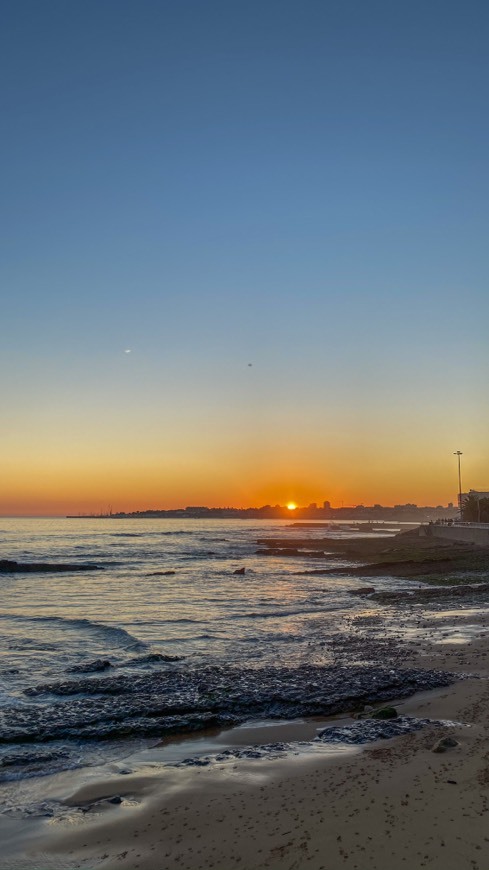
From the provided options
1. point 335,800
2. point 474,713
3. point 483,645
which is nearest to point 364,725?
point 474,713

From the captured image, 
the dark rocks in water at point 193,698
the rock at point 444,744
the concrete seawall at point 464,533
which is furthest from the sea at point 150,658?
the concrete seawall at point 464,533

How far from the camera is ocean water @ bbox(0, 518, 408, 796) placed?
35.7ft

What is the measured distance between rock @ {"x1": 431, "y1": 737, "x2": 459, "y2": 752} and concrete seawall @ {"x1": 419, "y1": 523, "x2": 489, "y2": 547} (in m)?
51.4

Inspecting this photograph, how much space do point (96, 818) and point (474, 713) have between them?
21.1ft

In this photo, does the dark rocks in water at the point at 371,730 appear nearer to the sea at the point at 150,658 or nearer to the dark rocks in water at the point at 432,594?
the sea at the point at 150,658

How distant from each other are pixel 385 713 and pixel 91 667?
859 cm

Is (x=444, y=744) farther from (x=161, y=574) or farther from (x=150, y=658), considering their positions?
(x=161, y=574)

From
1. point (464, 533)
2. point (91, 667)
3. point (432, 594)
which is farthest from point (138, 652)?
point (464, 533)

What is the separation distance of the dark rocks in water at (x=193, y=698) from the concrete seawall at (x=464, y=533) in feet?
155

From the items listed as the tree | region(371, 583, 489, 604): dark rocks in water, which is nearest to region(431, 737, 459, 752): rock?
region(371, 583, 489, 604): dark rocks in water

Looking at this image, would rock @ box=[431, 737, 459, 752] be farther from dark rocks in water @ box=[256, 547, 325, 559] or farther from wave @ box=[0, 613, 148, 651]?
dark rocks in water @ box=[256, 547, 325, 559]

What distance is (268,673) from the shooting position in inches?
561

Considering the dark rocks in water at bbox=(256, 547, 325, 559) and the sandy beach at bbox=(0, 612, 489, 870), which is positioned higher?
the sandy beach at bbox=(0, 612, 489, 870)

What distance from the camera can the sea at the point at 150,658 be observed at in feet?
35.4
